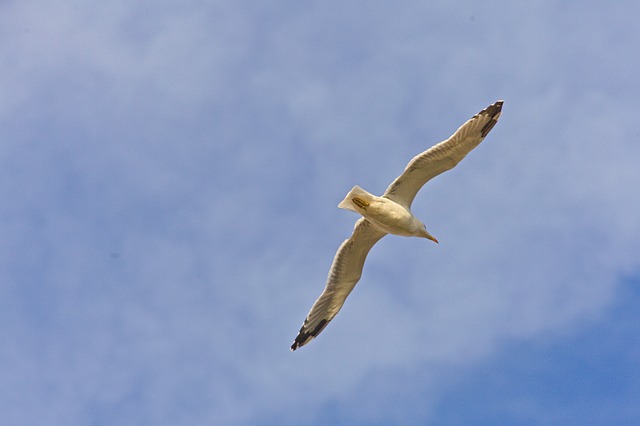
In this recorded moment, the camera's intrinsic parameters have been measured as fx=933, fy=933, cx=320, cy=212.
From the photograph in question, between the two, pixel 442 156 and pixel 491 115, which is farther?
pixel 442 156

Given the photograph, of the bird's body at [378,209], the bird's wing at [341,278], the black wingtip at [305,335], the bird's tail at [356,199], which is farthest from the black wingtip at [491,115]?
the black wingtip at [305,335]

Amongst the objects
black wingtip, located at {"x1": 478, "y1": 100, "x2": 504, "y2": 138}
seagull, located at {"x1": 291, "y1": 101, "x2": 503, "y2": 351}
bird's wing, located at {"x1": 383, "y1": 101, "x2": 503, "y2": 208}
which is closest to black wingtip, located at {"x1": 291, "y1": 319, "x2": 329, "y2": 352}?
seagull, located at {"x1": 291, "y1": 101, "x2": 503, "y2": 351}

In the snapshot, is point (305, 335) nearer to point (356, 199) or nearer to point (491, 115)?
point (356, 199)

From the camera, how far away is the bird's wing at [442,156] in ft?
59.1

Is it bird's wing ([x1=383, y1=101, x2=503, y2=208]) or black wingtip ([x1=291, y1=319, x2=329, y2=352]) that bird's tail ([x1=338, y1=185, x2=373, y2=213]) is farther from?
black wingtip ([x1=291, y1=319, x2=329, y2=352])

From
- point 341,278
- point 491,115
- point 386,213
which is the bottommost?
point 386,213

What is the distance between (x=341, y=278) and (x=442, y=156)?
11.4 ft

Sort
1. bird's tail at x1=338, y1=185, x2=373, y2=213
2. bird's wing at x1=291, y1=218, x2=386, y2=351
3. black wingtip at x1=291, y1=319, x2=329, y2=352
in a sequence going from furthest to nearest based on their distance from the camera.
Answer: black wingtip at x1=291, y1=319, x2=329, y2=352 → bird's wing at x1=291, y1=218, x2=386, y2=351 → bird's tail at x1=338, y1=185, x2=373, y2=213

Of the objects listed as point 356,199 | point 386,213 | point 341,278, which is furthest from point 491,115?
point 341,278

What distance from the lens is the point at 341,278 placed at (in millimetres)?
19688

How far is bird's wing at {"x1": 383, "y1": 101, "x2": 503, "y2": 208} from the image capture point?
1802 centimetres

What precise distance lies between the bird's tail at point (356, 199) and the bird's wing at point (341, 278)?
104cm

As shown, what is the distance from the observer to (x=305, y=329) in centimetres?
2030

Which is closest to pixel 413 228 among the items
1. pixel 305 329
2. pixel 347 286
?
pixel 347 286
